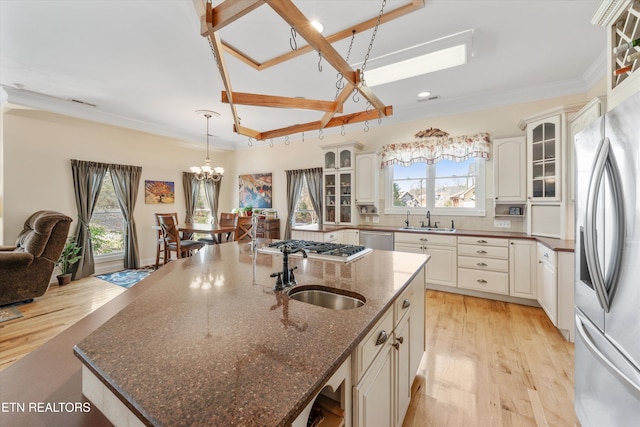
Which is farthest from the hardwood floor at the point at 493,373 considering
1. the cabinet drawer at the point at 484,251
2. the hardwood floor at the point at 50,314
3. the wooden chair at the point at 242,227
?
the hardwood floor at the point at 50,314

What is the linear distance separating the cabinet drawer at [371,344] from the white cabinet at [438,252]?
276cm

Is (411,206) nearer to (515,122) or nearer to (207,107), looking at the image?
(515,122)

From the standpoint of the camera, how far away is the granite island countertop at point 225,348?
54 centimetres

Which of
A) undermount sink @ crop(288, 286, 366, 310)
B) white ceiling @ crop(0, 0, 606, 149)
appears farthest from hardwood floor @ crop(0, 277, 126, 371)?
white ceiling @ crop(0, 0, 606, 149)

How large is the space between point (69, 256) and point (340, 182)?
456cm

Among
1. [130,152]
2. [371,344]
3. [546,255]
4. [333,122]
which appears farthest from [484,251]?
[130,152]

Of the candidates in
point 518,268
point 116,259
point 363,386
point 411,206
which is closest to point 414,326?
point 363,386

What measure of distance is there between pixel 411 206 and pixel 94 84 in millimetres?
4816

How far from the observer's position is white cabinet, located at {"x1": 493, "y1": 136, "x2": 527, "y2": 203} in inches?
135

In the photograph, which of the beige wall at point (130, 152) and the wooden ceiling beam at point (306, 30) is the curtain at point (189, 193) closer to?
the beige wall at point (130, 152)

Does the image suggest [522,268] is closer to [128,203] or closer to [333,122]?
[333,122]

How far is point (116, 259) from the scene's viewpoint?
194 inches

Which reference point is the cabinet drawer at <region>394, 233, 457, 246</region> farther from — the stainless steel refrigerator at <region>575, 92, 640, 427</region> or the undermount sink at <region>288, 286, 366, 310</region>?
the undermount sink at <region>288, 286, 366, 310</region>

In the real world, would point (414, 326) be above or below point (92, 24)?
below
